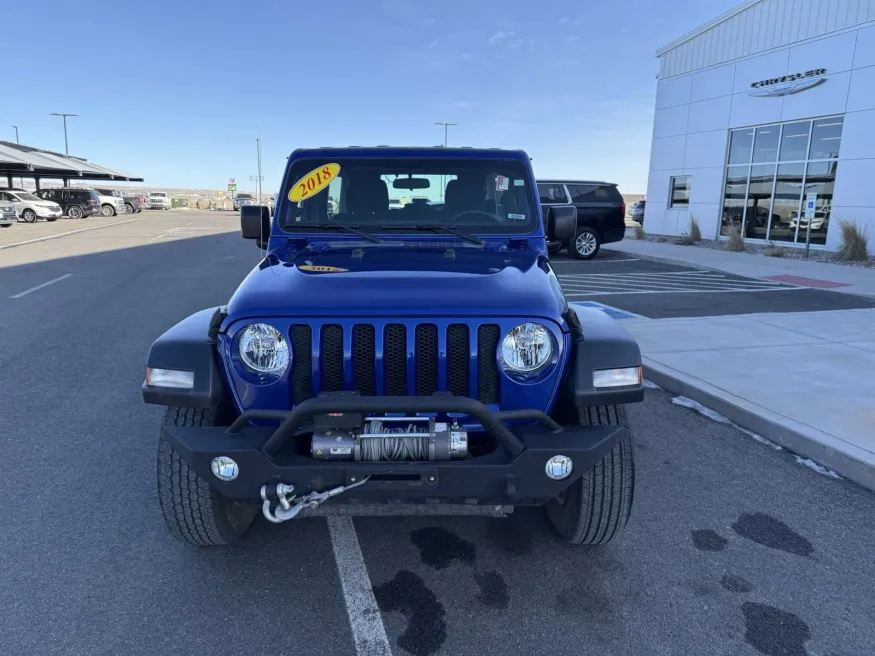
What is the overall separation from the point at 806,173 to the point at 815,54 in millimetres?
3051

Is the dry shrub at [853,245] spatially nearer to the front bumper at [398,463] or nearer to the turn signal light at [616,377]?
the turn signal light at [616,377]

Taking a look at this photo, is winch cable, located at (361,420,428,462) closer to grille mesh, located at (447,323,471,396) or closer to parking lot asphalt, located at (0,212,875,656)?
→ grille mesh, located at (447,323,471,396)

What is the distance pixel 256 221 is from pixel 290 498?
2.28 m

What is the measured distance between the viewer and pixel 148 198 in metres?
58.0

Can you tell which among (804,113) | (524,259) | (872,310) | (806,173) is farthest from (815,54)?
(524,259)

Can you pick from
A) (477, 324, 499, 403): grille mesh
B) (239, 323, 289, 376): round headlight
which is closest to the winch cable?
(477, 324, 499, 403): grille mesh

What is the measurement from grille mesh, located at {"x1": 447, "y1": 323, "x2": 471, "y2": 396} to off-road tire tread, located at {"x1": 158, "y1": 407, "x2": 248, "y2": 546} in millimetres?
1056

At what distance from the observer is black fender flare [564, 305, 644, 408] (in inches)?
99.1

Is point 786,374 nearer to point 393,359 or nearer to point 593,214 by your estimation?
point 393,359

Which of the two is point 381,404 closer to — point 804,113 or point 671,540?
point 671,540

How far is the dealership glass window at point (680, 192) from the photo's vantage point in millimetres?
20719

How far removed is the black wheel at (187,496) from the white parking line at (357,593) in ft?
1.91

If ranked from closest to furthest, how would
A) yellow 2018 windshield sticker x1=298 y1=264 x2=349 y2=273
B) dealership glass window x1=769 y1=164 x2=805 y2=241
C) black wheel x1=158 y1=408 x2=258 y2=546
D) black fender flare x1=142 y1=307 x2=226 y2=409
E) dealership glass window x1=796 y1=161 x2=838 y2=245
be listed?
black fender flare x1=142 y1=307 x2=226 y2=409, black wheel x1=158 y1=408 x2=258 y2=546, yellow 2018 windshield sticker x1=298 y1=264 x2=349 y2=273, dealership glass window x1=796 y1=161 x2=838 y2=245, dealership glass window x1=769 y1=164 x2=805 y2=241

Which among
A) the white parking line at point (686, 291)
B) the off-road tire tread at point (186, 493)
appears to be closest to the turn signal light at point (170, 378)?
the off-road tire tread at point (186, 493)
